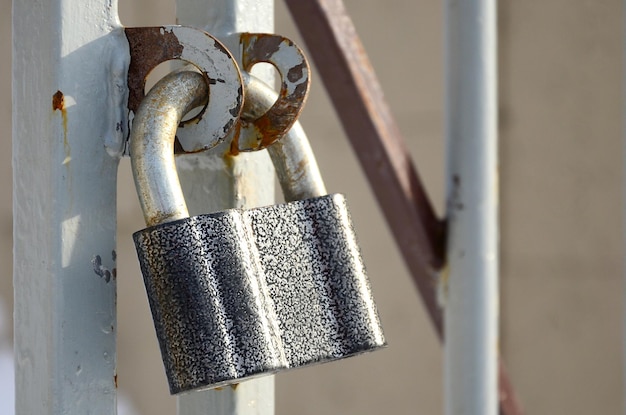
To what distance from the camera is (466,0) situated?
592 millimetres

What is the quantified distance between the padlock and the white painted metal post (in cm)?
25

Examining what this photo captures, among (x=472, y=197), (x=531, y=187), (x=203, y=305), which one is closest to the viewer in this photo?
(x=203, y=305)

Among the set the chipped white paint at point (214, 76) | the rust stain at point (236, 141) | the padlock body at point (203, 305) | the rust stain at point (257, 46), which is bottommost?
the padlock body at point (203, 305)

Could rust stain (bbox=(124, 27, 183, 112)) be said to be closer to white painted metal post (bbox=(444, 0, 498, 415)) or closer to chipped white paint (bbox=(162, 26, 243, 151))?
chipped white paint (bbox=(162, 26, 243, 151))

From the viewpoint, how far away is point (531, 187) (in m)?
1.88

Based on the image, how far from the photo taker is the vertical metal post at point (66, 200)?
317mm

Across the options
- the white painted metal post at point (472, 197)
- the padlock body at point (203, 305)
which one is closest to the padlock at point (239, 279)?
the padlock body at point (203, 305)

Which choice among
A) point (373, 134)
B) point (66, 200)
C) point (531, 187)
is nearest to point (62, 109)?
point (66, 200)

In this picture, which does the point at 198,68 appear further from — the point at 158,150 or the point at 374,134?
the point at 374,134

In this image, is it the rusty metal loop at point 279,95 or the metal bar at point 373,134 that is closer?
the rusty metal loop at point 279,95

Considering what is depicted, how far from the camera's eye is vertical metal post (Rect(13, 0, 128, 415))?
1.04 ft

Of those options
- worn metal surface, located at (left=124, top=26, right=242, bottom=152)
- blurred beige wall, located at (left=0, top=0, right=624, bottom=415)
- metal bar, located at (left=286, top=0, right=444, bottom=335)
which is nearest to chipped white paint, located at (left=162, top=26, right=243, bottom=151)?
worn metal surface, located at (left=124, top=26, right=242, bottom=152)

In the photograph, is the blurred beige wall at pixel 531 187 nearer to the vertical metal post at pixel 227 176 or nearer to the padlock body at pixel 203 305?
the vertical metal post at pixel 227 176

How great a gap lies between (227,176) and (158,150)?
0.07 m
